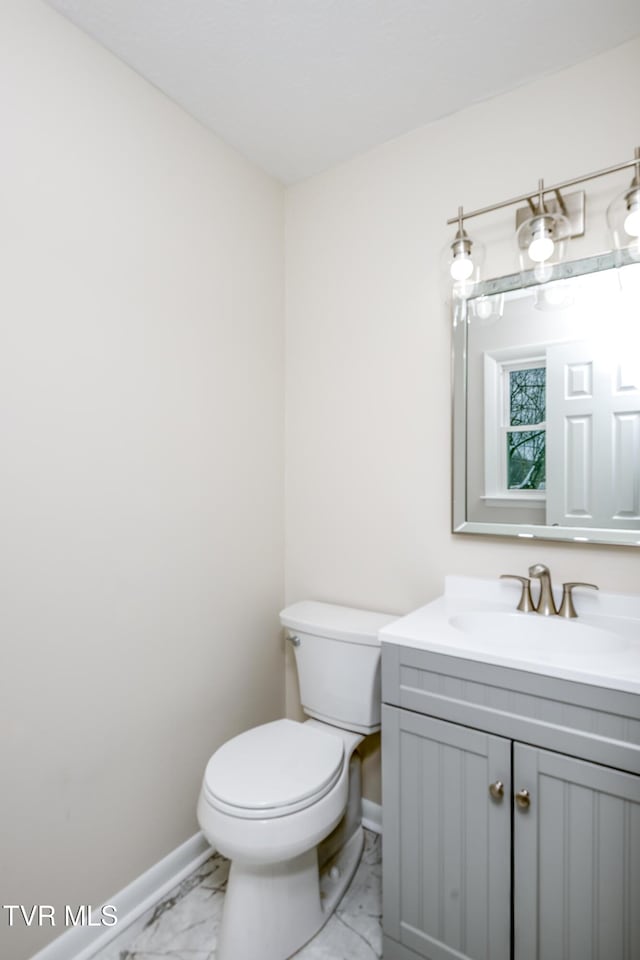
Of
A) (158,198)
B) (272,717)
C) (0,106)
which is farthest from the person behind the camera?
(272,717)

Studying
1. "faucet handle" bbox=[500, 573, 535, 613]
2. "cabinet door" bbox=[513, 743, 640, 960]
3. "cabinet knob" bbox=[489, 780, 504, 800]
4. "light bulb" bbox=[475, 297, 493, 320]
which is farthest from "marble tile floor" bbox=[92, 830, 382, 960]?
"light bulb" bbox=[475, 297, 493, 320]

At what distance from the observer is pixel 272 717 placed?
206 cm

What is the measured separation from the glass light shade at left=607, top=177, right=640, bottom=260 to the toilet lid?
1.60 metres

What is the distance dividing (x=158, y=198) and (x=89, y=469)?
0.88 m

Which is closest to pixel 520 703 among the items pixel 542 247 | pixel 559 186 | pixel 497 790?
pixel 497 790

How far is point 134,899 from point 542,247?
224 centimetres

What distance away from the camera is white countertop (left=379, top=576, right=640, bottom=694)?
1079mm

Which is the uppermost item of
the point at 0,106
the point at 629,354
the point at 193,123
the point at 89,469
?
the point at 193,123

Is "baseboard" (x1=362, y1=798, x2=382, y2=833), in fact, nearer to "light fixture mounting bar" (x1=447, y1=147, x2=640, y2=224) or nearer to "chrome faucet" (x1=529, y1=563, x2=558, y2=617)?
"chrome faucet" (x1=529, y1=563, x2=558, y2=617)

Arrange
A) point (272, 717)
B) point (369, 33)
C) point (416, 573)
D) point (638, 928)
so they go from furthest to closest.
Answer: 1. point (272, 717)
2. point (416, 573)
3. point (369, 33)
4. point (638, 928)

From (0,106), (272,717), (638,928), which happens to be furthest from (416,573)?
(0,106)

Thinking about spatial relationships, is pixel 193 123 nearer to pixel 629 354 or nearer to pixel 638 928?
pixel 629 354

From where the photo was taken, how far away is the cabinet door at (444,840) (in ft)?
3.79

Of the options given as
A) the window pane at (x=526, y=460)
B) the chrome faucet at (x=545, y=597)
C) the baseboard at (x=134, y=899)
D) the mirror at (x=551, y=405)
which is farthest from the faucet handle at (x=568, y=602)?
the baseboard at (x=134, y=899)
